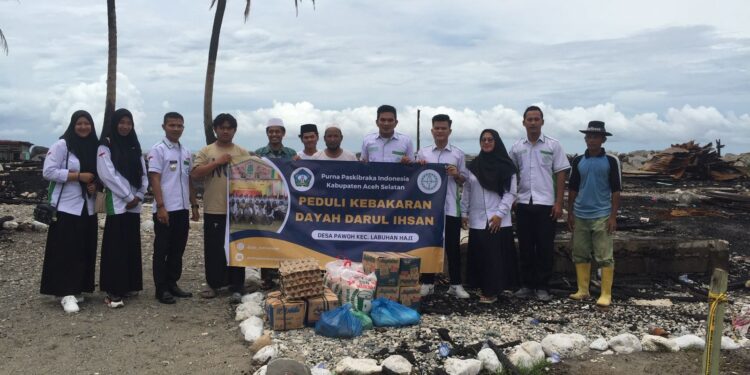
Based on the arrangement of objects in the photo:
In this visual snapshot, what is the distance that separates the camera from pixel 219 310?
19.5 feet

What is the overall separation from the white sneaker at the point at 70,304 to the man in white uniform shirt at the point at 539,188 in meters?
4.74

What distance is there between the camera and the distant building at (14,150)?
3067cm

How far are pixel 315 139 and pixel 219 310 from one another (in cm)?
219

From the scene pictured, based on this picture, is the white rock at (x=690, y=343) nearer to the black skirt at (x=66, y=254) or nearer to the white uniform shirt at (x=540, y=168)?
the white uniform shirt at (x=540, y=168)

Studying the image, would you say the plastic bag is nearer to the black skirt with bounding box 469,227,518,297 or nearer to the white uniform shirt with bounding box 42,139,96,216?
the black skirt with bounding box 469,227,518,297

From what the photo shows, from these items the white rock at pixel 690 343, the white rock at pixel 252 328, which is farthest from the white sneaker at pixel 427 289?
the white rock at pixel 690 343

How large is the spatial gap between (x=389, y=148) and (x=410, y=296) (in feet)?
5.50

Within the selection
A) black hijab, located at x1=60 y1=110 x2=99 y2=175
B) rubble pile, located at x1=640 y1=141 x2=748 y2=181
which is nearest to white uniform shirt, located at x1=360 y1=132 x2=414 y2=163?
black hijab, located at x1=60 y1=110 x2=99 y2=175

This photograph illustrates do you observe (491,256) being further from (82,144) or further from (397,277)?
(82,144)

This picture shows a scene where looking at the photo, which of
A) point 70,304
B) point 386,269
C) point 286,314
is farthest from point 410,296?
point 70,304

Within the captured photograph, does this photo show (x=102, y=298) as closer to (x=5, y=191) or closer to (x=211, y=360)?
(x=211, y=360)

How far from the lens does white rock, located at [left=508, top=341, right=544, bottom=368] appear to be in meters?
4.44

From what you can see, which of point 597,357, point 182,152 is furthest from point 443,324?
point 182,152

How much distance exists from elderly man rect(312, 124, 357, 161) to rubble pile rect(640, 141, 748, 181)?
21.6 m
